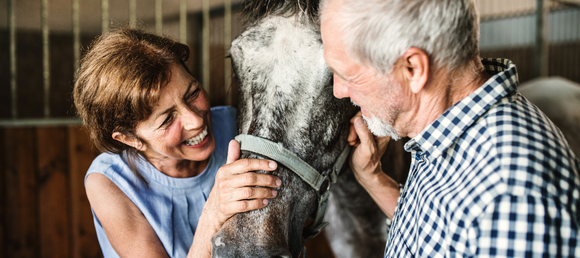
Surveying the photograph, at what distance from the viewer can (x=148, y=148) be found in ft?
4.03

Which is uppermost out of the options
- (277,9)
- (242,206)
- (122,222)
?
(277,9)

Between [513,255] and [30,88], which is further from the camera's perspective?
[30,88]

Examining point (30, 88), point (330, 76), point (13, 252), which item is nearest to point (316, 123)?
point (330, 76)

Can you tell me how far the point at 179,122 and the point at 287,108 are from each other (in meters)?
0.35

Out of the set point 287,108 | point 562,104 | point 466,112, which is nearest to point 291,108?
point 287,108

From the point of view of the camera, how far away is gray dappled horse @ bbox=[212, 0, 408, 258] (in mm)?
930

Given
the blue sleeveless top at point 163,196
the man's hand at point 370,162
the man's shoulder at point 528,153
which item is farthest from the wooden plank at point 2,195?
the man's shoulder at point 528,153

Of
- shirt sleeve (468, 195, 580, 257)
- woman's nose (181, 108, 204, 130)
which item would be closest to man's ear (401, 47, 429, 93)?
shirt sleeve (468, 195, 580, 257)

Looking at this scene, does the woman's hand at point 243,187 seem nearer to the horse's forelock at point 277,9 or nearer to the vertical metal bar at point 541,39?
the horse's forelock at point 277,9

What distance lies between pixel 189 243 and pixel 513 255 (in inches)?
38.5

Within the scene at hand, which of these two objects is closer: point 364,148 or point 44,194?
point 364,148

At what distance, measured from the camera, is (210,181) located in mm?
1316

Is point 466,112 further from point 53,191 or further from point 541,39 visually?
point 541,39

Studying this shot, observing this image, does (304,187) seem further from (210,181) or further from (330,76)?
(210,181)
